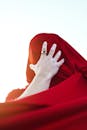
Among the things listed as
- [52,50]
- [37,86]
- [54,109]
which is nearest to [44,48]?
[52,50]

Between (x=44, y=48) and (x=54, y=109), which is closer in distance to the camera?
(x=54, y=109)

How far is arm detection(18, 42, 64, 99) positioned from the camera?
1.17m

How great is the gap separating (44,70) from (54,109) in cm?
37

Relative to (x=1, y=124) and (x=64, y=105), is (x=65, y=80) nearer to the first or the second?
(x=64, y=105)

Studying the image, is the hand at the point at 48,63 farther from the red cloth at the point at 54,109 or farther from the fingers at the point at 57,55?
the red cloth at the point at 54,109

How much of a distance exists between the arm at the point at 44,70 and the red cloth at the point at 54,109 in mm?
98

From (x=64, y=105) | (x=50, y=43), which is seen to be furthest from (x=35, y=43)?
(x=64, y=105)

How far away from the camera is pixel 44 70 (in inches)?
47.6

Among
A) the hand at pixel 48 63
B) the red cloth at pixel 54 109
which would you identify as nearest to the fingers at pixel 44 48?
the hand at pixel 48 63

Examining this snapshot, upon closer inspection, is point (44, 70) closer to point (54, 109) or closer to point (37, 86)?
point (37, 86)

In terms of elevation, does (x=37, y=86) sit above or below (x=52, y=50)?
below

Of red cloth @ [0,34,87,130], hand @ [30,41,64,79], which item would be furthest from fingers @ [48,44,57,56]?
red cloth @ [0,34,87,130]

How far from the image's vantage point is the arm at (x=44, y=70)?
117 centimetres

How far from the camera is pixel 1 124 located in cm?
78
